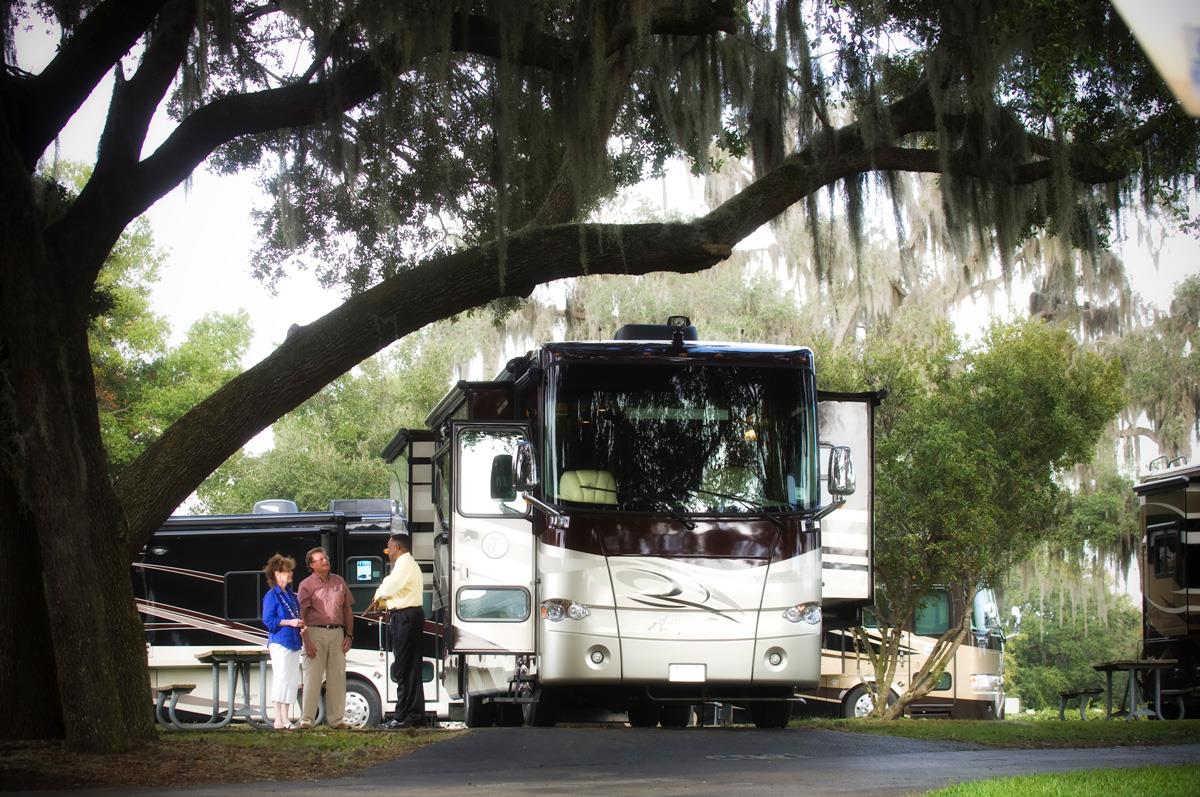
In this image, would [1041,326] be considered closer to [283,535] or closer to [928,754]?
[283,535]

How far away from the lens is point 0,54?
10789mm

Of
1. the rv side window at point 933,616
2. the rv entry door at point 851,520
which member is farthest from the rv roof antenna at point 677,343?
the rv side window at point 933,616

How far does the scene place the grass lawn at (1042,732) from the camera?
1225cm

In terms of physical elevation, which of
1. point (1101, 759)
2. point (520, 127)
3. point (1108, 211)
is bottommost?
point (1101, 759)

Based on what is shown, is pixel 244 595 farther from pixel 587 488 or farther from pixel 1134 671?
pixel 1134 671

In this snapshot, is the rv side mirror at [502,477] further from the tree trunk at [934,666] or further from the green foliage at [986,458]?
the green foliage at [986,458]

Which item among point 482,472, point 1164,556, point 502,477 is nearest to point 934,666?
point 1164,556

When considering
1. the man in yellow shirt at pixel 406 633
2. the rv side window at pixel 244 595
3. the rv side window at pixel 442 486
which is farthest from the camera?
the rv side window at pixel 244 595

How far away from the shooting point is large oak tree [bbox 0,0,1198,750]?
10.5 m

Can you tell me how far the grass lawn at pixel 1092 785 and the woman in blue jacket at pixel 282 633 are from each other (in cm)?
814

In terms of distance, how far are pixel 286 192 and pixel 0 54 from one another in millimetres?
2841

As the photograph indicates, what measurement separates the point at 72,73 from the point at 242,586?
931cm

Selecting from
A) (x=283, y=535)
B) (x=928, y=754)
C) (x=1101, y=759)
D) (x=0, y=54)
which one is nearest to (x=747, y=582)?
(x=928, y=754)

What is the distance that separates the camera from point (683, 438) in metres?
12.9
